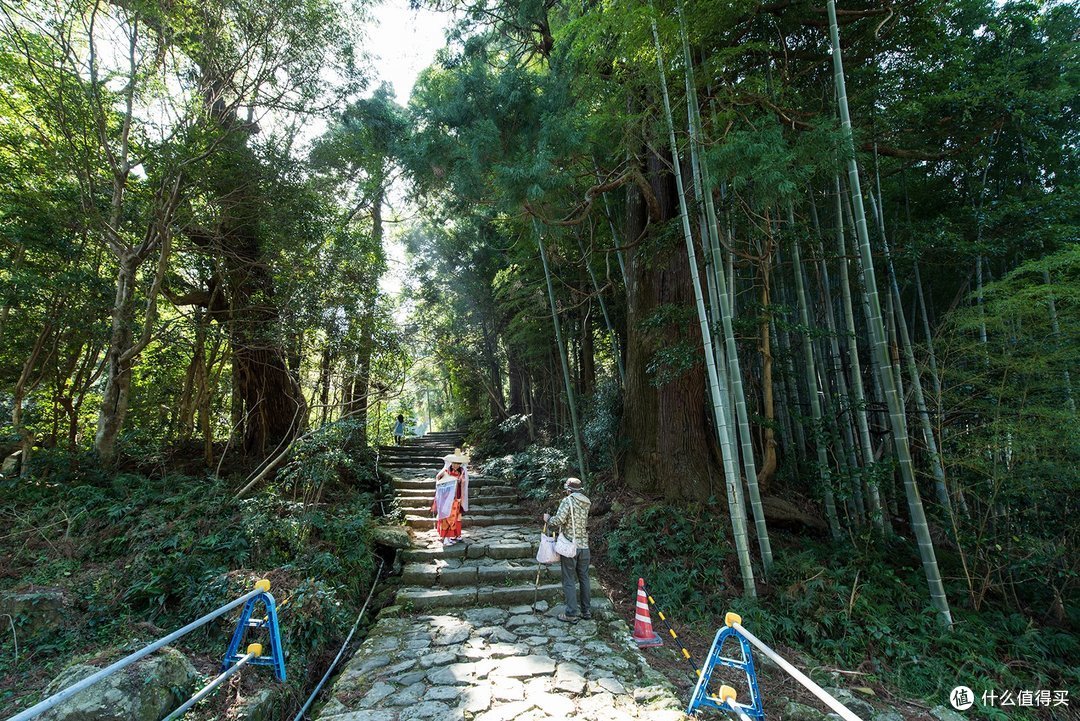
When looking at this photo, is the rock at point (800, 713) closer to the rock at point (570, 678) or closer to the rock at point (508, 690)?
the rock at point (570, 678)

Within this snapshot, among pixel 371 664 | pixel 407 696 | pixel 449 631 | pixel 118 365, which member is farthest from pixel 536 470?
pixel 118 365

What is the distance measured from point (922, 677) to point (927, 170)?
→ 6322mm

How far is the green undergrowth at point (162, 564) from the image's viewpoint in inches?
126

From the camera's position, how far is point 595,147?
582 centimetres

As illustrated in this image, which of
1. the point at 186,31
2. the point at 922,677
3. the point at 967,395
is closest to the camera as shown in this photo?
the point at 922,677

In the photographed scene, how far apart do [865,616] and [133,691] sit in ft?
16.6

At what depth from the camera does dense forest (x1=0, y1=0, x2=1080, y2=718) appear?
12.7 ft

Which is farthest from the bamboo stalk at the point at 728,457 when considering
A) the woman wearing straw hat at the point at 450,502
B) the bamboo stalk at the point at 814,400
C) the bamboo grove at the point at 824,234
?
the woman wearing straw hat at the point at 450,502

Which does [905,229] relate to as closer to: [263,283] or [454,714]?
[454,714]

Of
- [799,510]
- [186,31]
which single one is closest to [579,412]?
[799,510]

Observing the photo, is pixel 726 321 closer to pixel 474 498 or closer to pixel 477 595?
pixel 477 595

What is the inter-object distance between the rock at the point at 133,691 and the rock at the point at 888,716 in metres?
4.25

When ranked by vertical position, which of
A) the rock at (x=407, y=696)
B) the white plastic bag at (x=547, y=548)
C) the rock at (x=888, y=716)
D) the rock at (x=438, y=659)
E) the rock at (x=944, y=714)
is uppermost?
the white plastic bag at (x=547, y=548)

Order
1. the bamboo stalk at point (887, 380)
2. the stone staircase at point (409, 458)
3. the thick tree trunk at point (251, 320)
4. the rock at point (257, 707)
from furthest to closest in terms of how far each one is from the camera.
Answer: the stone staircase at point (409, 458), the thick tree trunk at point (251, 320), the bamboo stalk at point (887, 380), the rock at point (257, 707)
